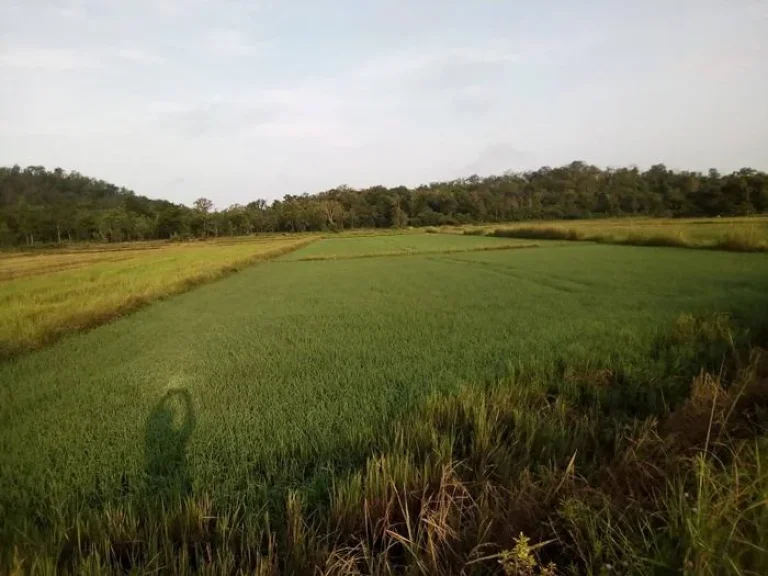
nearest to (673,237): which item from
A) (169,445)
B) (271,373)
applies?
(271,373)

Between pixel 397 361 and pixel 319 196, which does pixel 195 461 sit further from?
pixel 319 196

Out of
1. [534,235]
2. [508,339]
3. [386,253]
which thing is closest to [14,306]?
[508,339]

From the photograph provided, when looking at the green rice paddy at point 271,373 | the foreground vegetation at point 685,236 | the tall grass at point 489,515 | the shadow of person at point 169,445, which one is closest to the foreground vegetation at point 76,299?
the green rice paddy at point 271,373

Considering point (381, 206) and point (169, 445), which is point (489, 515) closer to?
point (169, 445)

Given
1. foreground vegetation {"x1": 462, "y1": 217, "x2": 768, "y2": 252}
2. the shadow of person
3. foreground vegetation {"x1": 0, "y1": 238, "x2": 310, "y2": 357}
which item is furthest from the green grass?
the shadow of person

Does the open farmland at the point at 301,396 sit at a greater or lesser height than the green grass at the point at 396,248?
lesser

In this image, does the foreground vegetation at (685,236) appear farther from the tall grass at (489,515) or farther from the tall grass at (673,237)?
the tall grass at (489,515)

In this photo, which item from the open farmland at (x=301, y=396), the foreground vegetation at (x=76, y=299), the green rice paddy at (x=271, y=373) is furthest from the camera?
the foreground vegetation at (x=76, y=299)
